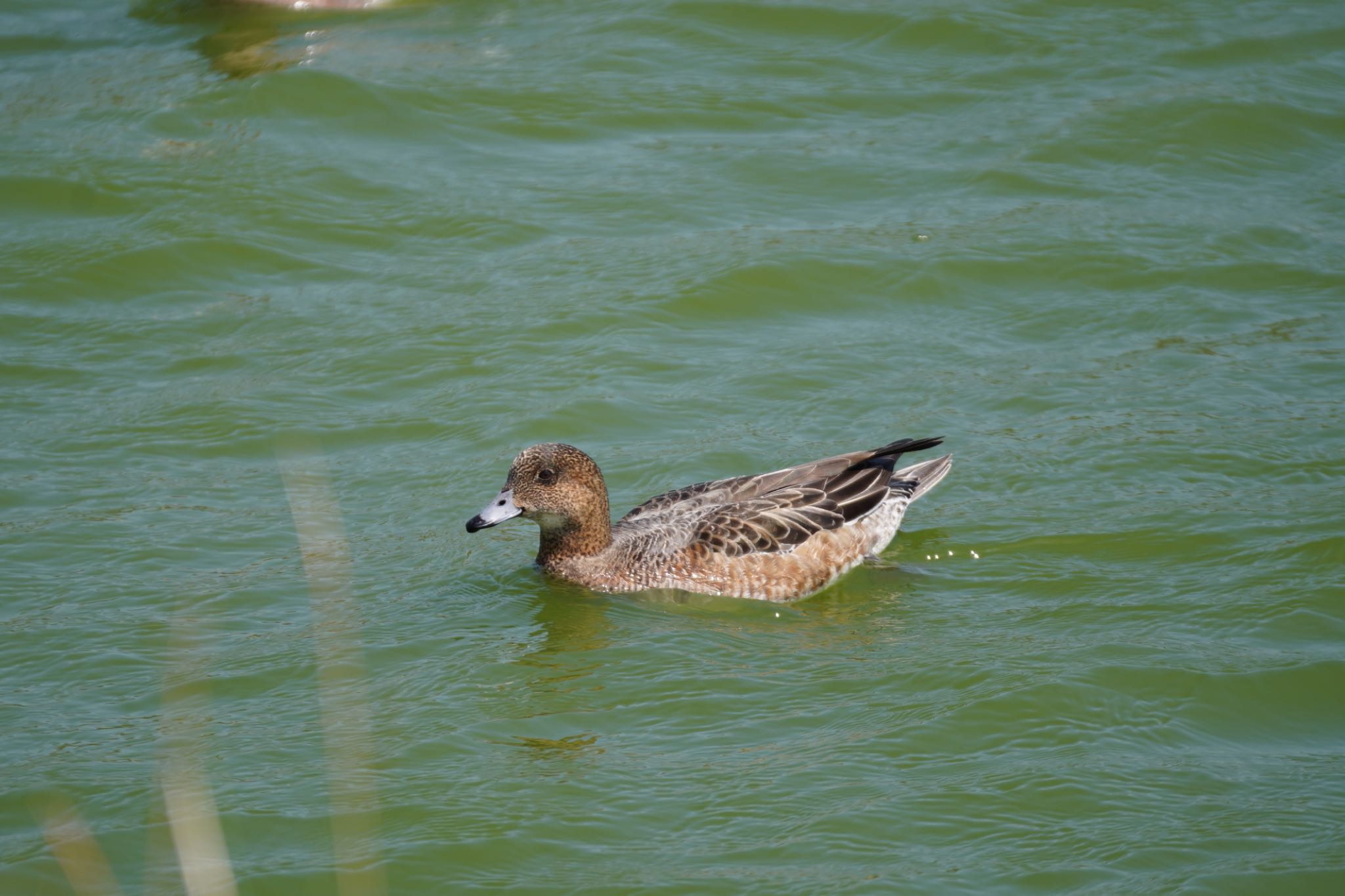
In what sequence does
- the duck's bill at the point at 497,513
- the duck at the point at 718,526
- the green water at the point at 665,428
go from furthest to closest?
the duck at the point at 718,526 < the duck's bill at the point at 497,513 < the green water at the point at 665,428

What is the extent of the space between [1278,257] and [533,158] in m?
5.34

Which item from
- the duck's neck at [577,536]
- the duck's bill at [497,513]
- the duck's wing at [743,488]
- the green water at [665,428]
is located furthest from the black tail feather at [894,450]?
the duck's bill at [497,513]

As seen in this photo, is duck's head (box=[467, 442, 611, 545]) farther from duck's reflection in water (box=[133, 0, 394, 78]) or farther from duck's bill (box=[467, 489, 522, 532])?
duck's reflection in water (box=[133, 0, 394, 78])

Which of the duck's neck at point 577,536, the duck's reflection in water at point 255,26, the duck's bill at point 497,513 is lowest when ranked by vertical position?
the duck's neck at point 577,536

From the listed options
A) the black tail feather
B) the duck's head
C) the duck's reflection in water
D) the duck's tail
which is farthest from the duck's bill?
the duck's reflection in water

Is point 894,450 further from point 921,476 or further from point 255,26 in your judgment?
point 255,26

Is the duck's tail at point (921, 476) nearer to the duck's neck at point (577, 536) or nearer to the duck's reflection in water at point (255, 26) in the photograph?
the duck's neck at point (577, 536)

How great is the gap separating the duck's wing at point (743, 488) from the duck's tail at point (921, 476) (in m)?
0.22

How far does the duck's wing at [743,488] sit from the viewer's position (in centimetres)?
808

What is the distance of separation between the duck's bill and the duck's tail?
2.04 m

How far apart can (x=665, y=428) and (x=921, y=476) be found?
1.55 m

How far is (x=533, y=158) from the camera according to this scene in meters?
12.2

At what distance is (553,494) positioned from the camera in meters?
7.80

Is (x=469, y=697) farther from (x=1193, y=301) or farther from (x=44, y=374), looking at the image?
(x=1193, y=301)
